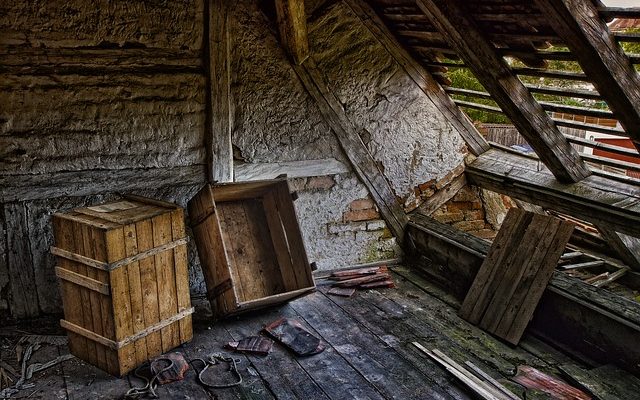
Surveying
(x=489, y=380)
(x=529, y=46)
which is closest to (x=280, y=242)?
(x=489, y=380)

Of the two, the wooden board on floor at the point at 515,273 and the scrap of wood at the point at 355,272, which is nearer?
the wooden board on floor at the point at 515,273

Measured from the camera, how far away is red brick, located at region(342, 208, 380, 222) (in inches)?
189

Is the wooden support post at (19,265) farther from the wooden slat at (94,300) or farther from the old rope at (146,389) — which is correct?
the old rope at (146,389)

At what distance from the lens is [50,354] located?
349cm

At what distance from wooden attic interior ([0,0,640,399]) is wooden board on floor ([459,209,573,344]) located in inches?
Result: 3.8

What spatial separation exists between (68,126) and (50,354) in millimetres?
1423

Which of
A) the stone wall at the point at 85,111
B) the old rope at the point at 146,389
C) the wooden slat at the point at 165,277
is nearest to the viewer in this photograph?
the old rope at the point at 146,389

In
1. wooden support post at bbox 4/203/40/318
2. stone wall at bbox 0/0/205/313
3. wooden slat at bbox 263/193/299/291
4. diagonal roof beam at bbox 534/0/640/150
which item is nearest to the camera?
diagonal roof beam at bbox 534/0/640/150

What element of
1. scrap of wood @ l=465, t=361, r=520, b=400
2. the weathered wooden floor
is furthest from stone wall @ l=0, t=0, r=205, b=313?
scrap of wood @ l=465, t=361, r=520, b=400

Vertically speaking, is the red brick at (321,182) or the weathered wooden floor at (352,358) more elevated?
the red brick at (321,182)

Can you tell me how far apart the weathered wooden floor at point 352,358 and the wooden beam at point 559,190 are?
922 millimetres

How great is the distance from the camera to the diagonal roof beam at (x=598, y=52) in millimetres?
2662

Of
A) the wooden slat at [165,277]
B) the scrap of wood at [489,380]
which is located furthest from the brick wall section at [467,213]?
the wooden slat at [165,277]

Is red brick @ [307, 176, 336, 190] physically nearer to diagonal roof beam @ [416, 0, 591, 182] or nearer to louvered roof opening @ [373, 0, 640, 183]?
louvered roof opening @ [373, 0, 640, 183]
